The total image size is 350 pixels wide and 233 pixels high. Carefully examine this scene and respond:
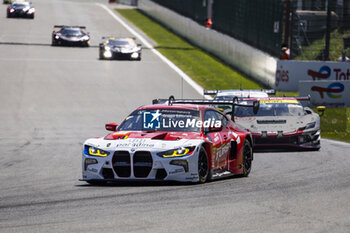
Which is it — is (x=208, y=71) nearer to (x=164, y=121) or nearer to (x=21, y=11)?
(x=21, y=11)

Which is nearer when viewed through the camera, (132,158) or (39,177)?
(132,158)

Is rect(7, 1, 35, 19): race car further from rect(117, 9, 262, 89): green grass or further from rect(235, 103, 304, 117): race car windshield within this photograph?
rect(235, 103, 304, 117): race car windshield

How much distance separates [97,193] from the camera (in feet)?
34.3

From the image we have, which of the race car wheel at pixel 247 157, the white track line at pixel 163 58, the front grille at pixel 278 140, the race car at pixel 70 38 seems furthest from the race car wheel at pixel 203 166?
the race car at pixel 70 38

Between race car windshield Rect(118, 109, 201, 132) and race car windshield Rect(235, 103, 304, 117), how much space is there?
653cm

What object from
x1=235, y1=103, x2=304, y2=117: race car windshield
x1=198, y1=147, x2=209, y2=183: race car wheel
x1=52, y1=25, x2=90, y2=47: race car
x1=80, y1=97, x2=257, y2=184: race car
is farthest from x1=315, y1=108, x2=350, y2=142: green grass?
x1=52, y1=25, x2=90, y2=47: race car

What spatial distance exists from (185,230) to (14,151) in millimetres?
11020

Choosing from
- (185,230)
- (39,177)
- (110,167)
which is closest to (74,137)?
(39,177)

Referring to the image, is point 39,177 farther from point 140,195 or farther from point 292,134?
point 292,134

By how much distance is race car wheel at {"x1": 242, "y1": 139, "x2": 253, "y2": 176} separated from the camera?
1323cm

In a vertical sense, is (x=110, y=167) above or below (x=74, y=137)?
above

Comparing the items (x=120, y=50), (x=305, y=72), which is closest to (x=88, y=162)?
(x=305, y=72)

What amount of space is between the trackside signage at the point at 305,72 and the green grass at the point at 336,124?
3.35 m

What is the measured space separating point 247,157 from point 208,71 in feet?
86.8
